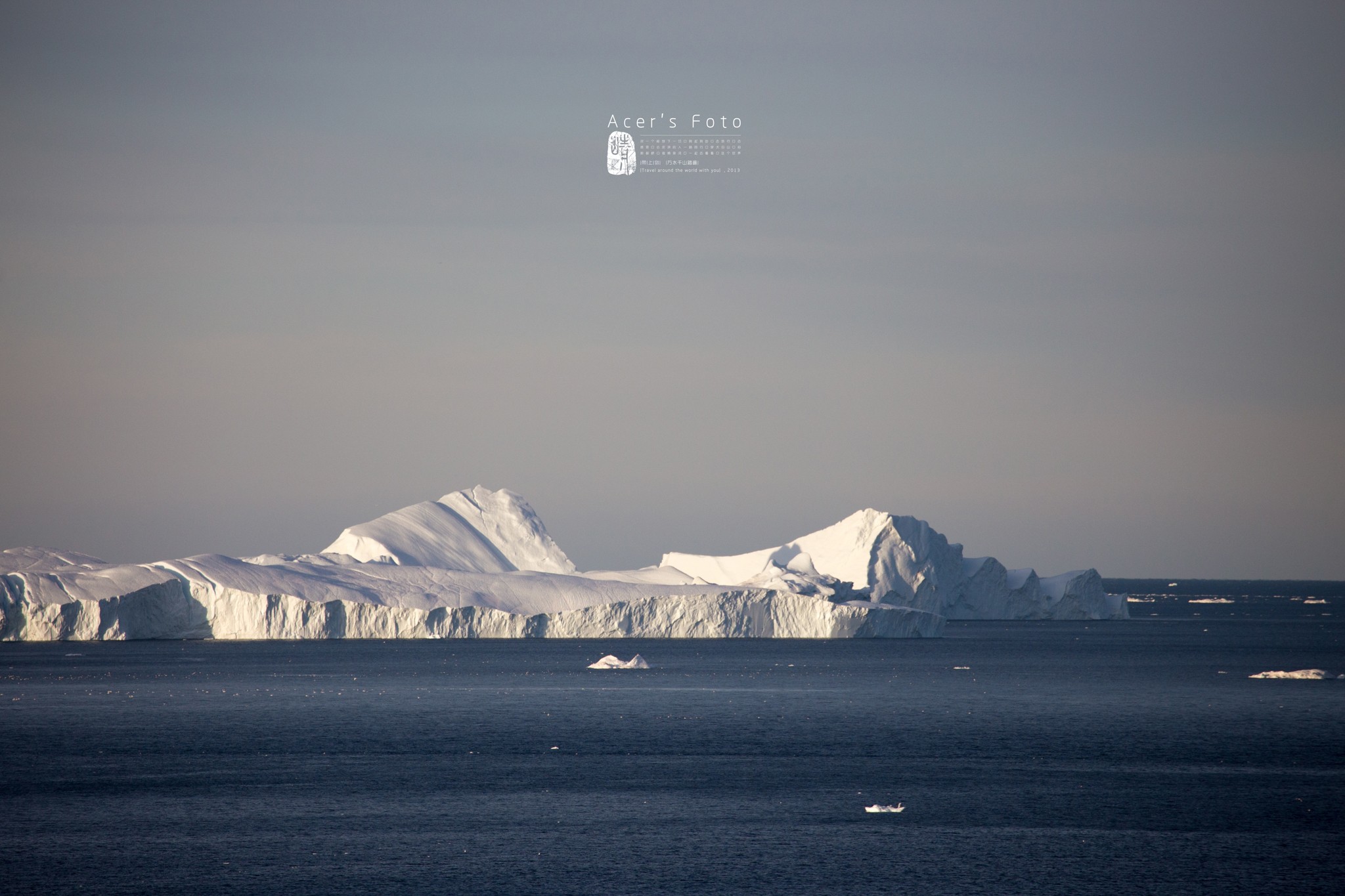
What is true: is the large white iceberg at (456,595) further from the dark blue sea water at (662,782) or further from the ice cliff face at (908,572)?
the dark blue sea water at (662,782)

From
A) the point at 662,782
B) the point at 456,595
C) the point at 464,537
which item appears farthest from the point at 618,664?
the point at 662,782

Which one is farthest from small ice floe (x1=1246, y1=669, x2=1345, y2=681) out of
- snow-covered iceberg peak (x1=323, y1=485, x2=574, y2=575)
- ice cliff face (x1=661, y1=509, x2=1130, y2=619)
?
snow-covered iceberg peak (x1=323, y1=485, x2=574, y2=575)

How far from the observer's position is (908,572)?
280ft

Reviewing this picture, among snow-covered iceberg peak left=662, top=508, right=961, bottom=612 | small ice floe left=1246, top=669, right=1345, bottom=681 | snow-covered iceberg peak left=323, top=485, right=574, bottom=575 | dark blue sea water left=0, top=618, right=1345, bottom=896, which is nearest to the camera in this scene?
dark blue sea water left=0, top=618, right=1345, bottom=896

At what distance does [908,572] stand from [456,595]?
29.6 m

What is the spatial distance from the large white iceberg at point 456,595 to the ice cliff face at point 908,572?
152 mm

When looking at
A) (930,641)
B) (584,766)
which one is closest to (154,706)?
(584,766)

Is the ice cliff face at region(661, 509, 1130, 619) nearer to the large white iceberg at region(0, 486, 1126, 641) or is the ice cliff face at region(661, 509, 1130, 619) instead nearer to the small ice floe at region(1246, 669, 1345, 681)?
the large white iceberg at region(0, 486, 1126, 641)

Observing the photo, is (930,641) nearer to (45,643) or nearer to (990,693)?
(990,693)

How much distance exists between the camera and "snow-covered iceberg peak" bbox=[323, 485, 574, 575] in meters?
86.9

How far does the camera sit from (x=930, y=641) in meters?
95.8

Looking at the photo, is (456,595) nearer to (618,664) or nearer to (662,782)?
(618,664)

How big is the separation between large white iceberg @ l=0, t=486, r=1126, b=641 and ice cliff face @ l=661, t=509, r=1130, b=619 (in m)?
0.15

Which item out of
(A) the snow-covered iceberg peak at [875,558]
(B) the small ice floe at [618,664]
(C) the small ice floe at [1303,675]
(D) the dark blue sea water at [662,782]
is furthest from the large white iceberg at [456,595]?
(C) the small ice floe at [1303,675]
